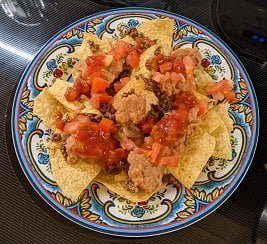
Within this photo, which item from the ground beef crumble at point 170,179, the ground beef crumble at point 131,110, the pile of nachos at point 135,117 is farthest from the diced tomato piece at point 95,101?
the ground beef crumble at point 170,179

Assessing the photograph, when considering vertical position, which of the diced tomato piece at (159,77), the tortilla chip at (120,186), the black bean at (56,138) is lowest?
the tortilla chip at (120,186)

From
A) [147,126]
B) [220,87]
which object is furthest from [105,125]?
[220,87]

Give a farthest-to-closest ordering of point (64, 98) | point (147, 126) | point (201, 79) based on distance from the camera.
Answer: point (201, 79)
point (64, 98)
point (147, 126)

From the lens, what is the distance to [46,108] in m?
1.97

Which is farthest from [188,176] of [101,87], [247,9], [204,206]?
[247,9]

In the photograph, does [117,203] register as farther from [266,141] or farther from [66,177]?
[266,141]

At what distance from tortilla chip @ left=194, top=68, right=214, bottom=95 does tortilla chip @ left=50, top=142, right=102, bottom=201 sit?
0.64 metres

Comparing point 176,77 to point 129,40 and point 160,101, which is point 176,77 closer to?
point 160,101

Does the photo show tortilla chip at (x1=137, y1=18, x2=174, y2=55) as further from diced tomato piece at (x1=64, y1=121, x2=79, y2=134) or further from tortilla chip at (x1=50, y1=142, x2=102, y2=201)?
tortilla chip at (x1=50, y1=142, x2=102, y2=201)

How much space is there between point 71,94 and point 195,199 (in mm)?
731

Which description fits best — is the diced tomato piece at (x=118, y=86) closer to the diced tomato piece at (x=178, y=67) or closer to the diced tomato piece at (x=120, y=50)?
the diced tomato piece at (x=120, y=50)

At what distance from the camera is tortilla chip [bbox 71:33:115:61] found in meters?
2.09

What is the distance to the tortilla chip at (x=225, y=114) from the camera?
195 cm

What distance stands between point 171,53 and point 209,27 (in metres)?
0.37
